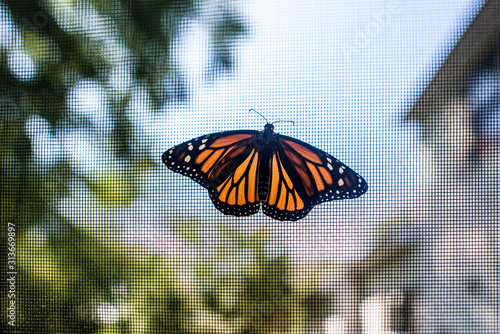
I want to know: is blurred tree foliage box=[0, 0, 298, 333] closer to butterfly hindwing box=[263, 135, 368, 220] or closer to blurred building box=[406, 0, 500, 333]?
butterfly hindwing box=[263, 135, 368, 220]

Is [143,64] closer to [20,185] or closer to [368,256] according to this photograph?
[20,185]

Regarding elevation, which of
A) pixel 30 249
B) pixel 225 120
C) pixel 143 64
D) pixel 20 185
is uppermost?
pixel 143 64

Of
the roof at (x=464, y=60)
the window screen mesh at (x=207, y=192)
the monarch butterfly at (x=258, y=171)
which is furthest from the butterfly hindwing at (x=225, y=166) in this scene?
the roof at (x=464, y=60)

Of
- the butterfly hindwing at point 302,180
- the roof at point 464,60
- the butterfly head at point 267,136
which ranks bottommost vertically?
the butterfly hindwing at point 302,180

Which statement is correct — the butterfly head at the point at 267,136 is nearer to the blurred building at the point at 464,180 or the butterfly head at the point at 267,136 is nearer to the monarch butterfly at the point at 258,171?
the monarch butterfly at the point at 258,171

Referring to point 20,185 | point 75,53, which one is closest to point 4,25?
point 75,53

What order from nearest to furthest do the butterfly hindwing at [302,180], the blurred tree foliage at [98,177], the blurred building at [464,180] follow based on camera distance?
the butterfly hindwing at [302,180]
the blurred building at [464,180]
the blurred tree foliage at [98,177]

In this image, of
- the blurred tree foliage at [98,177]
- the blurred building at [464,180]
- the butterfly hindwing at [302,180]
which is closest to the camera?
the butterfly hindwing at [302,180]
